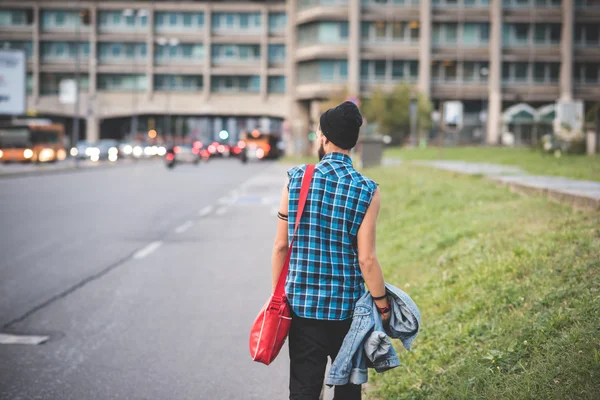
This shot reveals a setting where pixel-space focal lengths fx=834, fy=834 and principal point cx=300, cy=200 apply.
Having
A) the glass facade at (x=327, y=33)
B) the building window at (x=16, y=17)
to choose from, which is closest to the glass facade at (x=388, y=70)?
the glass facade at (x=327, y=33)

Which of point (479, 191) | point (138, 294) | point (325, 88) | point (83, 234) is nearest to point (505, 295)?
point (138, 294)

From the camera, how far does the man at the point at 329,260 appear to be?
12.9 ft

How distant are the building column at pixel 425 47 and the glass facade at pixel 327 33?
24.1 ft

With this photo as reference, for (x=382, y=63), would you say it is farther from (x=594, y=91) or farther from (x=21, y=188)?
(x=21, y=188)

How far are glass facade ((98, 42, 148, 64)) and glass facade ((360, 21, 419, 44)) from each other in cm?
2914

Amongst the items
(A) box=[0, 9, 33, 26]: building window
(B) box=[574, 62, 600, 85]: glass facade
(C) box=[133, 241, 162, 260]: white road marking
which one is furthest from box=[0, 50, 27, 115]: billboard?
(A) box=[0, 9, 33, 26]: building window

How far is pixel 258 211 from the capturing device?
70.6 feet

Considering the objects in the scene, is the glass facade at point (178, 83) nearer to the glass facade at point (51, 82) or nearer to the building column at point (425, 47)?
the glass facade at point (51, 82)

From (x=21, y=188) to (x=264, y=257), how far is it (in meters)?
17.7

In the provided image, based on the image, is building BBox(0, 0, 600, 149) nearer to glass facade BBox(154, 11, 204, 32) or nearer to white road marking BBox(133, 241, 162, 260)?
glass facade BBox(154, 11, 204, 32)

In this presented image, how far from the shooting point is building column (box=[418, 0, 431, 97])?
262 feet

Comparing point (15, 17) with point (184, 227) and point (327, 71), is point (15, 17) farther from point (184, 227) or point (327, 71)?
point (184, 227)

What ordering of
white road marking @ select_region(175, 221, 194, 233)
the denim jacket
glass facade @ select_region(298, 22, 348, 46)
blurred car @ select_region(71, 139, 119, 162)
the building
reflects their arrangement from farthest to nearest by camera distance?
glass facade @ select_region(298, 22, 348, 46)
the building
blurred car @ select_region(71, 139, 119, 162)
white road marking @ select_region(175, 221, 194, 233)
the denim jacket

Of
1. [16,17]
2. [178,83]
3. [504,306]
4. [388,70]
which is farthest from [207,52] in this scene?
[504,306]
